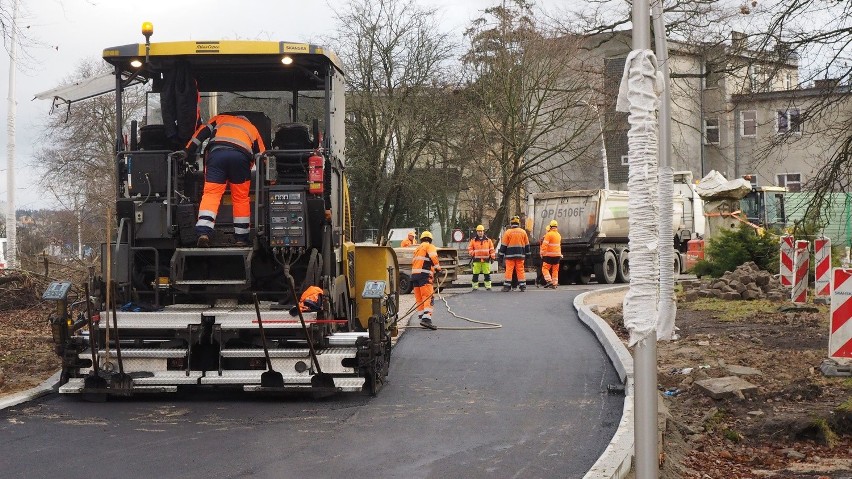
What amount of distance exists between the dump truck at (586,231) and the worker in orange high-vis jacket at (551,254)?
1363 millimetres

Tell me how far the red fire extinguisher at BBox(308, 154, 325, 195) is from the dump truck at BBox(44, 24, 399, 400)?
18 millimetres

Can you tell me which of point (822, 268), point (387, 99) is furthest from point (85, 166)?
point (822, 268)

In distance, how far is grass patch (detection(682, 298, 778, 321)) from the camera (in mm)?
17144

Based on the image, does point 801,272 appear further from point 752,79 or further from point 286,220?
point 286,220

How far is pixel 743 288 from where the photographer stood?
2000 centimetres

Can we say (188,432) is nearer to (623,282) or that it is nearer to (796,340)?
(796,340)

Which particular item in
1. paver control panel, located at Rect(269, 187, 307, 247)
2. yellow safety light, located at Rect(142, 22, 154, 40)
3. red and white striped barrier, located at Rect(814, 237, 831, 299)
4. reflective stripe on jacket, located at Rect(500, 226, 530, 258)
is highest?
yellow safety light, located at Rect(142, 22, 154, 40)

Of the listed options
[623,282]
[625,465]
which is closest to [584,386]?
[625,465]

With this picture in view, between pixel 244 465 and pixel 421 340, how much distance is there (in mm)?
7421

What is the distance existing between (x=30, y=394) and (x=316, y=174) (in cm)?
338

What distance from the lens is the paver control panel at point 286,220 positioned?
30.7ft

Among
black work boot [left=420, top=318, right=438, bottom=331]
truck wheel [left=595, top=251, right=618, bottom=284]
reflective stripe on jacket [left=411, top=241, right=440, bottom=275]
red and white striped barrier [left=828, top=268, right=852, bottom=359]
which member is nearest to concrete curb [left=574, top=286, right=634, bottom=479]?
red and white striped barrier [left=828, top=268, right=852, bottom=359]

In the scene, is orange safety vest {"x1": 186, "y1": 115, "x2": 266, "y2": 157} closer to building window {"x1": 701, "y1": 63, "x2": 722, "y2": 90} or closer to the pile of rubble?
building window {"x1": 701, "y1": 63, "x2": 722, "y2": 90}

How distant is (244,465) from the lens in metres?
6.81
